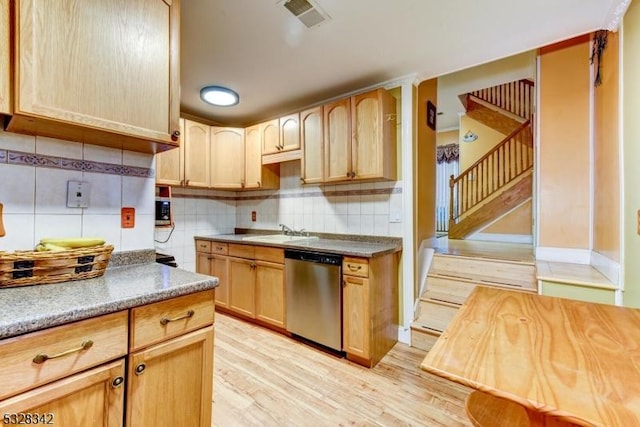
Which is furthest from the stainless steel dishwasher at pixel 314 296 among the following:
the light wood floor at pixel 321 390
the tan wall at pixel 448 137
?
the tan wall at pixel 448 137

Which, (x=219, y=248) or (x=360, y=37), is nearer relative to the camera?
(x=360, y=37)

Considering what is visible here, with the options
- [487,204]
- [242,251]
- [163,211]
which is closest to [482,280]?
[242,251]

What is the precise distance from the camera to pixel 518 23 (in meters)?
1.83

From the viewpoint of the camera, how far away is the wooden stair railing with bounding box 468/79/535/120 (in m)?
5.36

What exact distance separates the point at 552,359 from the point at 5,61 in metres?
1.92

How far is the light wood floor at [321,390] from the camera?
1.64m

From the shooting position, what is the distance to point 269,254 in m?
2.74

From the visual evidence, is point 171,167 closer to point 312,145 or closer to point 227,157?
point 227,157

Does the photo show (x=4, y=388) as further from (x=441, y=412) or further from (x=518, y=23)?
(x=518, y=23)

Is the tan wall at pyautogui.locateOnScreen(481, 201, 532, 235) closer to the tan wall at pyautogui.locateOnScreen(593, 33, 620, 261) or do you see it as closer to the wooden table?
the tan wall at pyautogui.locateOnScreen(593, 33, 620, 261)

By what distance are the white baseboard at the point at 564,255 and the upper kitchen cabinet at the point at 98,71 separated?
10.8 ft

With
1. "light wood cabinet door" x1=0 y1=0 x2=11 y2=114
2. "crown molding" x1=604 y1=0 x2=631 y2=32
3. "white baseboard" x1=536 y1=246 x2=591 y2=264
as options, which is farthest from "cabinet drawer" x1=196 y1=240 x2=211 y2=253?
"crown molding" x1=604 y1=0 x2=631 y2=32

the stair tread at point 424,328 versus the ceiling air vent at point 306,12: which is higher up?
the ceiling air vent at point 306,12

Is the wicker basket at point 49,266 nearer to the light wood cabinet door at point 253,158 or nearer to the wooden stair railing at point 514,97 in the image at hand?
the light wood cabinet door at point 253,158
